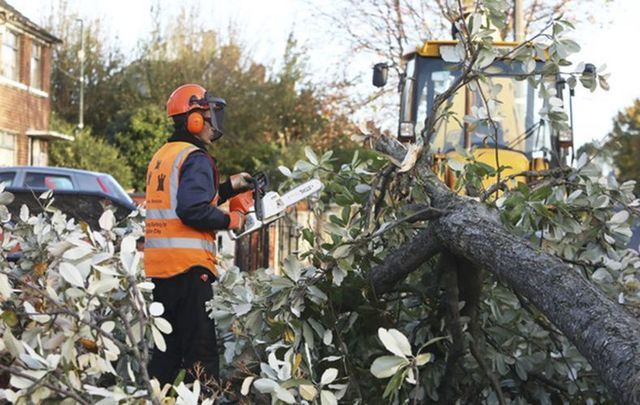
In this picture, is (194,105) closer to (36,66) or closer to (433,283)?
(433,283)

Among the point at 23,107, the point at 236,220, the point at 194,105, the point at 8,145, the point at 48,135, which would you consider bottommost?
the point at 8,145

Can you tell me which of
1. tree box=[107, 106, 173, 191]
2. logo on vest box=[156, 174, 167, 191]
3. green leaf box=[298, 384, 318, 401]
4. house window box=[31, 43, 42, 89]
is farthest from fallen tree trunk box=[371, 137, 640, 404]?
tree box=[107, 106, 173, 191]

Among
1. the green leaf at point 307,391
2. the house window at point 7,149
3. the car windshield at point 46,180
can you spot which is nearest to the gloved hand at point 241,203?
the green leaf at point 307,391

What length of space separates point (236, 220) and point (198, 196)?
0.85ft

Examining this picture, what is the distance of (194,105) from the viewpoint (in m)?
5.32

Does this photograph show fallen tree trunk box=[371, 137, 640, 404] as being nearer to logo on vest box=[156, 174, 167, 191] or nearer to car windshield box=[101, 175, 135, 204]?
logo on vest box=[156, 174, 167, 191]

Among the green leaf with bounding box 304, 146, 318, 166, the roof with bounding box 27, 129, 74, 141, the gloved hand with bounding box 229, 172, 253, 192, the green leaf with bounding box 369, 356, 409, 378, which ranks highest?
the green leaf with bounding box 304, 146, 318, 166

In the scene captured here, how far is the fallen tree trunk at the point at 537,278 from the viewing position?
124 inches

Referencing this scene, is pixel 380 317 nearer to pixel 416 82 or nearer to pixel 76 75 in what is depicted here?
pixel 416 82

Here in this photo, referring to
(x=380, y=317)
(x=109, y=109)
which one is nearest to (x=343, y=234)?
(x=380, y=317)

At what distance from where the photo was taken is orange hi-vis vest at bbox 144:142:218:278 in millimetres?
5090

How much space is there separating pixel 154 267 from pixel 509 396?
1.66 m

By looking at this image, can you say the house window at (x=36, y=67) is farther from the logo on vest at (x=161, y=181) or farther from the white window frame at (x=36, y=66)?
the logo on vest at (x=161, y=181)

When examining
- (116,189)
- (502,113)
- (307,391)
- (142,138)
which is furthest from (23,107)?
(307,391)
